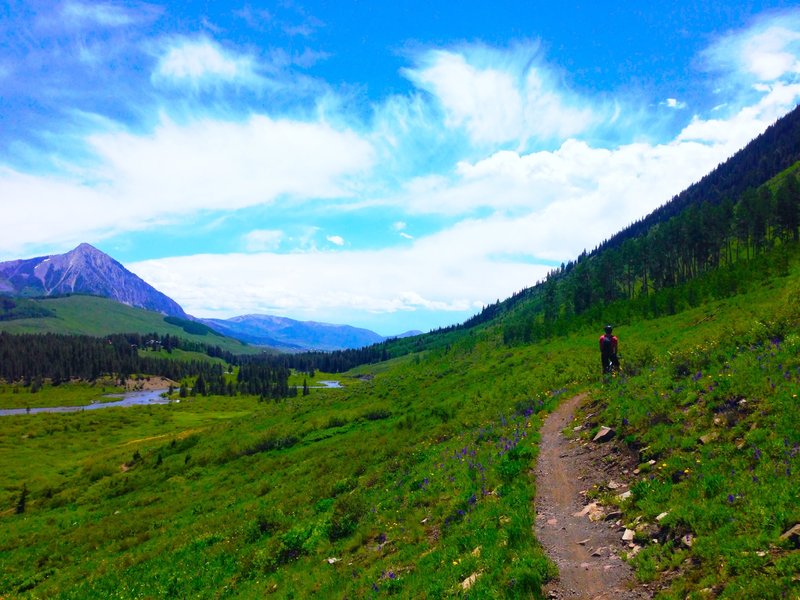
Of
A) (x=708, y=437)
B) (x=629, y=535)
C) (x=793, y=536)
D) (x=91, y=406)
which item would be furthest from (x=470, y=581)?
(x=91, y=406)

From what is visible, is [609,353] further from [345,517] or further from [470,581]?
[470,581]

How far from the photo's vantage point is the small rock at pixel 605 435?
16317 mm

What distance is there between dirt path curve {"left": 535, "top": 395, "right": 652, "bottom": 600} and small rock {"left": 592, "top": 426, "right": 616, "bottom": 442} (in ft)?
1.93

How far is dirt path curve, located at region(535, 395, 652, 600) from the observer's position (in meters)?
8.43

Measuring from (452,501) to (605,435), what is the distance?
7097 mm

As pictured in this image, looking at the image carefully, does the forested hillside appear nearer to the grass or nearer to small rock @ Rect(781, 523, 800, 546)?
small rock @ Rect(781, 523, 800, 546)

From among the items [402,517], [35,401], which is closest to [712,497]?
[402,517]

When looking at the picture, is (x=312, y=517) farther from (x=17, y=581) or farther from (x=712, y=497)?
(x=17, y=581)

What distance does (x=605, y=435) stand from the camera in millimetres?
16516

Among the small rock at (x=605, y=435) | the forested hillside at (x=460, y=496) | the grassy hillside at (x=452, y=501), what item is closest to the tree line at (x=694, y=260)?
the forested hillside at (x=460, y=496)

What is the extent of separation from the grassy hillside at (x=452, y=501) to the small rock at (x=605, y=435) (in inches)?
26.8

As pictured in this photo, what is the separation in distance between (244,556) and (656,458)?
17788mm

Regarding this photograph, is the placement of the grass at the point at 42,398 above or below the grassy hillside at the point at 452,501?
below

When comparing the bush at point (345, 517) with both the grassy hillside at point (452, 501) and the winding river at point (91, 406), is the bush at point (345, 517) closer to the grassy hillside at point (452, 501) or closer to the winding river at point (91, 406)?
the grassy hillside at point (452, 501)
